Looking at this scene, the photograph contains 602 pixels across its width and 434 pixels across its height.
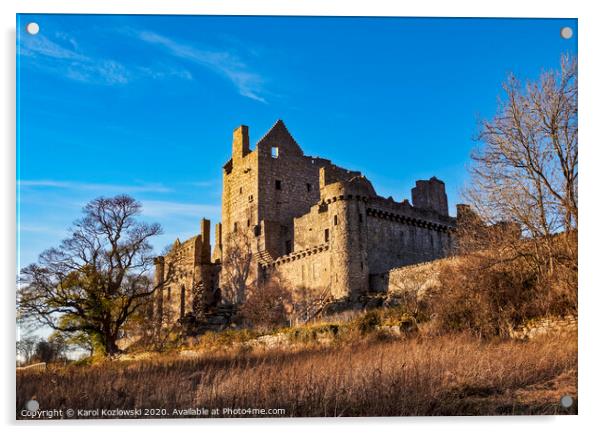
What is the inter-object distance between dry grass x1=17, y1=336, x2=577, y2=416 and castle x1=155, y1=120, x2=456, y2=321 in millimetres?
17916

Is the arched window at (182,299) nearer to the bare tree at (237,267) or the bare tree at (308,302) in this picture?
the bare tree at (237,267)

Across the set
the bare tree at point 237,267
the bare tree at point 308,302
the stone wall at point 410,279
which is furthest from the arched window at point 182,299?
the stone wall at point 410,279

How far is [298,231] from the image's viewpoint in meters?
37.8

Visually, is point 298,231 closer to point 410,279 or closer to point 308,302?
point 308,302

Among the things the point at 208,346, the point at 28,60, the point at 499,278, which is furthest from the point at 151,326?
the point at 28,60

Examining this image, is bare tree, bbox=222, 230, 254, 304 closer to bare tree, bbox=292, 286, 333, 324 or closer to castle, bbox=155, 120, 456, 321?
castle, bbox=155, 120, 456, 321

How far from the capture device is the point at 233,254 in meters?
41.2

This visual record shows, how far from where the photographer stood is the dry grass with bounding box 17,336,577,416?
1053 centimetres

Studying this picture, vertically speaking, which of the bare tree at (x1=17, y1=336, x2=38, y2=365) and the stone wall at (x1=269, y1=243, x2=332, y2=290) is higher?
the stone wall at (x1=269, y1=243, x2=332, y2=290)

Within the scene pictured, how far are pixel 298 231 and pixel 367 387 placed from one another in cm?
2697

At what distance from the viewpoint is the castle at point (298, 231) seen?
33.1 metres

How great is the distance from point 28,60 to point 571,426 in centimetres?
1127

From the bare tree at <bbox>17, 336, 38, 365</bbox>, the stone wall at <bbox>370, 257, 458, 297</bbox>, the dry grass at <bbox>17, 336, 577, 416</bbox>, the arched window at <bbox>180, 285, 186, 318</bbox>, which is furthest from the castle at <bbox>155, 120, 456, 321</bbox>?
the dry grass at <bbox>17, 336, 577, 416</bbox>

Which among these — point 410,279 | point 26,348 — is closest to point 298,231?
point 410,279
